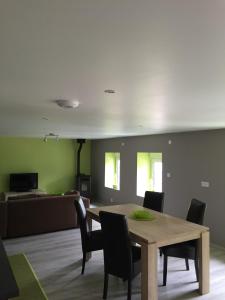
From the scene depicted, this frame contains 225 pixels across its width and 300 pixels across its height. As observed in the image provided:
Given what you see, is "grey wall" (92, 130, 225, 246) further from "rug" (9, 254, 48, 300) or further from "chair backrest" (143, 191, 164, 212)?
"rug" (9, 254, 48, 300)

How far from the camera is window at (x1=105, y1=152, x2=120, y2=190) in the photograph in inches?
322

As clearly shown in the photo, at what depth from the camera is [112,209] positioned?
434 centimetres

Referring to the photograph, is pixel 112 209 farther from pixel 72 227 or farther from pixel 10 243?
pixel 10 243

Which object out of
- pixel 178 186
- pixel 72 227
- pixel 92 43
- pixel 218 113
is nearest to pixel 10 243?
pixel 72 227

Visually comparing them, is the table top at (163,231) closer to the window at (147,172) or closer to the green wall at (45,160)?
the window at (147,172)

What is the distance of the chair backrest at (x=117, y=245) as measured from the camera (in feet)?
9.27

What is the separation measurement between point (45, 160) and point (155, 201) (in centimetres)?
502

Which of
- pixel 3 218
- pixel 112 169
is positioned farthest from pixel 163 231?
pixel 112 169

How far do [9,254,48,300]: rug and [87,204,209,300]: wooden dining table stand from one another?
4.05 feet

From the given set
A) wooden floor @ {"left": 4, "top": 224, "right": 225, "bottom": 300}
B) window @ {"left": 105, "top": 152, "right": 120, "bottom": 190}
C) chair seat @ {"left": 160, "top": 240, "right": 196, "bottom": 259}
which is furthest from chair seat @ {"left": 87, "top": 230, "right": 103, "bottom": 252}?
window @ {"left": 105, "top": 152, "right": 120, "bottom": 190}

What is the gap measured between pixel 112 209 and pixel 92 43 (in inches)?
141

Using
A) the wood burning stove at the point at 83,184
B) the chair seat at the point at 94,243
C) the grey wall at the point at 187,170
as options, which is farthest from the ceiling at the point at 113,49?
the wood burning stove at the point at 83,184

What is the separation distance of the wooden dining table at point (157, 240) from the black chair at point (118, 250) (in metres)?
0.15

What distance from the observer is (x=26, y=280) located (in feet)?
10.9
